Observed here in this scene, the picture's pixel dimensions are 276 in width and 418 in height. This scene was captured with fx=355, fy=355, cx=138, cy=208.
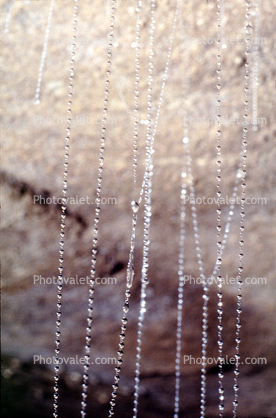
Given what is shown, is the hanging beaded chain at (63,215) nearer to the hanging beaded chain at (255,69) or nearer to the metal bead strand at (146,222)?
the metal bead strand at (146,222)

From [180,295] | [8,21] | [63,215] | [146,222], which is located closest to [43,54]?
[8,21]

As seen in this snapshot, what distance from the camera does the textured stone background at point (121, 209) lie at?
98 centimetres

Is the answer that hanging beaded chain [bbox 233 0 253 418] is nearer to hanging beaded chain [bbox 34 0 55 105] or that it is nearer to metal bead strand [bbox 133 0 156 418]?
metal bead strand [bbox 133 0 156 418]

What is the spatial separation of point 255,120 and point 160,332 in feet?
2.32

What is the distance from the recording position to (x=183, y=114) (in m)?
1.03

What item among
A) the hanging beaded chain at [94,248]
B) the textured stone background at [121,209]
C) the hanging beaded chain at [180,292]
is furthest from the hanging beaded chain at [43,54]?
the hanging beaded chain at [180,292]

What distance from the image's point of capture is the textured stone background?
3.20 ft

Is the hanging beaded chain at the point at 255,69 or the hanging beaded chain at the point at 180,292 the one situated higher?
the hanging beaded chain at the point at 255,69

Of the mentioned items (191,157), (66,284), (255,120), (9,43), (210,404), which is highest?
(9,43)

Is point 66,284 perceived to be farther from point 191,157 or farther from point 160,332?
point 191,157

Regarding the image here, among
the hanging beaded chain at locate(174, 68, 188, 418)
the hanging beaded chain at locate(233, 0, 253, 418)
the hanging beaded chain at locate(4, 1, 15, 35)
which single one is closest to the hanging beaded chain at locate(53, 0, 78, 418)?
the hanging beaded chain at locate(4, 1, 15, 35)

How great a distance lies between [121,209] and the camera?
109 centimetres

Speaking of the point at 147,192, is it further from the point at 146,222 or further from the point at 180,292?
the point at 180,292

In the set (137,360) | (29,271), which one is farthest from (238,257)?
Answer: (29,271)
